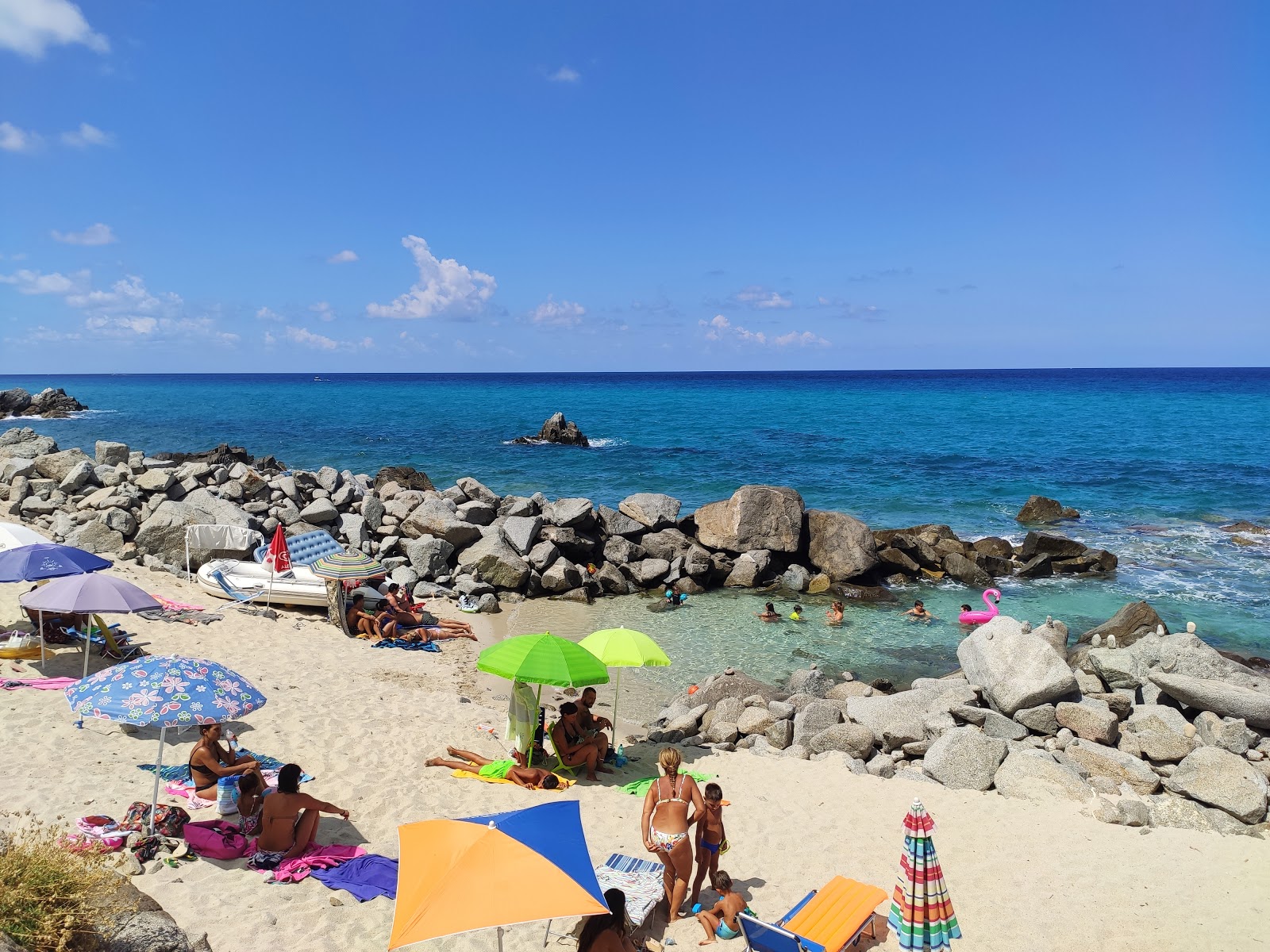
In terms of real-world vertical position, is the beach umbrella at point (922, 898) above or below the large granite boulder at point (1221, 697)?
above

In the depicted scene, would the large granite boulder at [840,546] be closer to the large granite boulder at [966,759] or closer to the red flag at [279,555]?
the large granite boulder at [966,759]

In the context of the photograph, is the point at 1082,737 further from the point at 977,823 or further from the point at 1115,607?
the point at 1115,607

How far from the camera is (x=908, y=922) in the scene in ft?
20.3

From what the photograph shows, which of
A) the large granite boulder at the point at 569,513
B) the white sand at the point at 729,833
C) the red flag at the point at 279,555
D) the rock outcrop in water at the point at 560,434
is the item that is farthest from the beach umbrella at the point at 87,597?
the rock outcrop in water at the point at 560,434

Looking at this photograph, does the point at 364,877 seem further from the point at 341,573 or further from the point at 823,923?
the point at 341,573

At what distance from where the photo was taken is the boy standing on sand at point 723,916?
6758mm

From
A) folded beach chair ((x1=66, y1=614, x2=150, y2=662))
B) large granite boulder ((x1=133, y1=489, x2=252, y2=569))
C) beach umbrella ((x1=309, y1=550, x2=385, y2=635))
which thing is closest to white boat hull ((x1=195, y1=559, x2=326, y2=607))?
beach umbrella ((x1=309, y1=550, x2=385, y2=635))

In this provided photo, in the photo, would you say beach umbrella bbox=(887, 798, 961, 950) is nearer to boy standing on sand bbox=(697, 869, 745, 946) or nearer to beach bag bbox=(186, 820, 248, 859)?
boy standing on sand bbox=(697, 869, 745, 946)

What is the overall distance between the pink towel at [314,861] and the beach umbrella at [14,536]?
9040 mm

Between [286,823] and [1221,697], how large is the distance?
482 inches

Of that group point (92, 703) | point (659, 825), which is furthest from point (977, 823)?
point (92, 703)

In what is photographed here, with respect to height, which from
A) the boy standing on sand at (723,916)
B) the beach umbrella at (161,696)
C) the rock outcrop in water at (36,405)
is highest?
the rock outcrop in water at (36,405)

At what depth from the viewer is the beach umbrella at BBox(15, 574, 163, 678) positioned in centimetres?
991

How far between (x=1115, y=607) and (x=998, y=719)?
10.3 m
